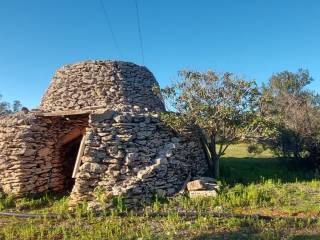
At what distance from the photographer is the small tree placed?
31.6 ft

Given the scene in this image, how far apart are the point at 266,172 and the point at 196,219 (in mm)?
6448

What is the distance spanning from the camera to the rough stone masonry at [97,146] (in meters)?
8.16

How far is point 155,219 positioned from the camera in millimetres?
6492

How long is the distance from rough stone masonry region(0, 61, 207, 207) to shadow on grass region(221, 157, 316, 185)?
1.22m

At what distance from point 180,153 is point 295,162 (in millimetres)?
6461

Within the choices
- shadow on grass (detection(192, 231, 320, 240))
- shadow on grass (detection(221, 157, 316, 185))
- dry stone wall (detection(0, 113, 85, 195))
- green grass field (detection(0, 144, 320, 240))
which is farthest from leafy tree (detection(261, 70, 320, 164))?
dry stone wall (detection(0, 113, 85, 195))

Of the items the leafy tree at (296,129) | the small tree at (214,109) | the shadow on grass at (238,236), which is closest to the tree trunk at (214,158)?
the small tree at (214,109)

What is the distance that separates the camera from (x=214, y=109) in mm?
9852

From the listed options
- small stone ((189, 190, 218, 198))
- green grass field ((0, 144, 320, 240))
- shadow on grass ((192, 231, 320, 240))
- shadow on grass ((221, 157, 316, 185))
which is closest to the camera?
shadow on grass ((192, 231, 320, 240))

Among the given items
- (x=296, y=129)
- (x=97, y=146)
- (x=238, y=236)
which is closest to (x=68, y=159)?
(x=97, y=146)

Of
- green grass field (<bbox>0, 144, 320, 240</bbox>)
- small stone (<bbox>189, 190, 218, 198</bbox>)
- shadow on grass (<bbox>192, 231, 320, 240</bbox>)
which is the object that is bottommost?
shadow on grass (<bbox>192, 231, 320, 240</bbox>)

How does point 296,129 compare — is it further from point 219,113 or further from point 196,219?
point 196,219

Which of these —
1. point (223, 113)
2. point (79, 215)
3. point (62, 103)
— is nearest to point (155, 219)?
point (79, 215)

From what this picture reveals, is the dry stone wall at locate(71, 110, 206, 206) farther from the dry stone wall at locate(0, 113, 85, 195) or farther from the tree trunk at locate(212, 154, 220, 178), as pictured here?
the dry stone wall at locate(0, 113, 85, 195)
